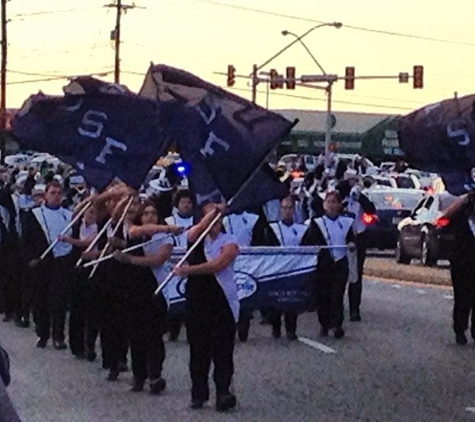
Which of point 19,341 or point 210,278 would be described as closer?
point 210,278

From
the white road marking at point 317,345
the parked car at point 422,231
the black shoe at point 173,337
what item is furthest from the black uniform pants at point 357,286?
the parked car at point 422,231

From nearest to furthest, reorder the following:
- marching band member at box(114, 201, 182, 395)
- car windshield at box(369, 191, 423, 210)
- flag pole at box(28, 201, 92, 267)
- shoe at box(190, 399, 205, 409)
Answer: shoe at box(190, 399, 205, 409) → marching band member at box(114, 201, 182, 395) → flag pole at box(28, 201, 92, 267) → car windshield at box(369, 191, 423, 210)

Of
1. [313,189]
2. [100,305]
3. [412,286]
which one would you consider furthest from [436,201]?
[100,305]

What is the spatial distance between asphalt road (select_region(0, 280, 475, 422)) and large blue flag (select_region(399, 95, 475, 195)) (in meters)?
1.81

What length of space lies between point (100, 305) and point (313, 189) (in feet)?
34.9

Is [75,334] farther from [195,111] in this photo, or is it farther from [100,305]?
[195,111]

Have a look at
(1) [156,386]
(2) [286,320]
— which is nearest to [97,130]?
(1) [156,386]

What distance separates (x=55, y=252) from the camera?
55.6 ft

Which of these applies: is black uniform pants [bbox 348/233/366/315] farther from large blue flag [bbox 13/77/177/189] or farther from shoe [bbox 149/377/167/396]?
shoe [bbox 149/377/167/396]

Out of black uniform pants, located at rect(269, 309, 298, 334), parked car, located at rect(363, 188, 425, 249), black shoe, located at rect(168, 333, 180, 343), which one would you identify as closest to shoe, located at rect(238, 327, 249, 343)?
black uniform pants, located at rect(269, 309, 298, 334)

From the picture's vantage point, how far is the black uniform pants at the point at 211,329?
1204cm

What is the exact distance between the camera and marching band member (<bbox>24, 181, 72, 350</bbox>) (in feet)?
55.4

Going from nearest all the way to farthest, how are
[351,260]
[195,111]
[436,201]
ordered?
[195,111] < [351,260] < [436,201]

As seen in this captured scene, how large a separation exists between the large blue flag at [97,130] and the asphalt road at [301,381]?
6.19 feet
